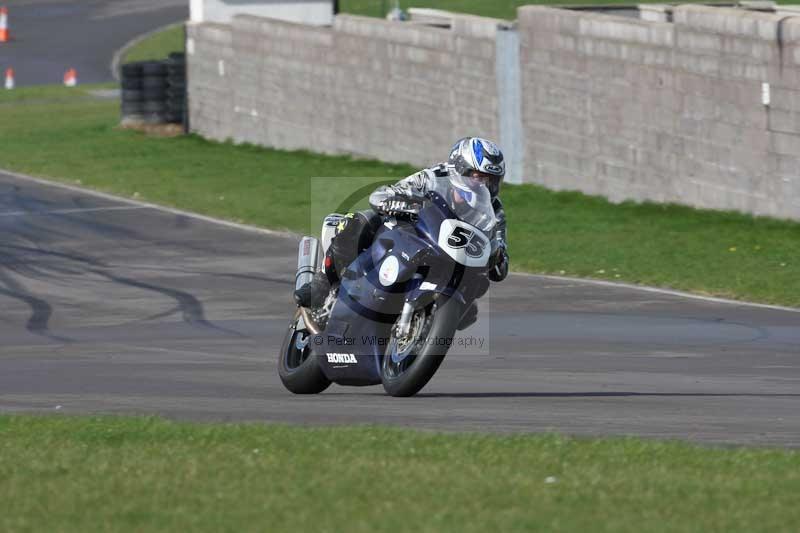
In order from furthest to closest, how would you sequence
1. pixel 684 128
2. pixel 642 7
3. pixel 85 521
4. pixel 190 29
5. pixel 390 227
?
pixel 190 29
pixel 642 7
pixel 684 128
pixel 390 227
pixel 85 521

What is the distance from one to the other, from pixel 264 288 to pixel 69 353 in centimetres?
475

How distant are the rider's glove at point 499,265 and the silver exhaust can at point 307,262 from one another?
1.36m

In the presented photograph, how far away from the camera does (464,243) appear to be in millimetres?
9734

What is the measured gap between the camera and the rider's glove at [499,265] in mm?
9929

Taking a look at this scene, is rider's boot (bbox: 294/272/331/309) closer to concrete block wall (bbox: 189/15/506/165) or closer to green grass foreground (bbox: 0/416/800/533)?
green grass foreground (bbox: 0/416/800/533)

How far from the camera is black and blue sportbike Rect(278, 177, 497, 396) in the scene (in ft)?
32.0

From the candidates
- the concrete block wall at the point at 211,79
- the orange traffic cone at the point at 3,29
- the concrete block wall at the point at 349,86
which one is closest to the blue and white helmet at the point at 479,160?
the concrete block wall at the point at 349,86

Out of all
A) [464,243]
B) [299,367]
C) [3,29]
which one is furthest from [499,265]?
[3,29]

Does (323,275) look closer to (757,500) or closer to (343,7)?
(757,500)

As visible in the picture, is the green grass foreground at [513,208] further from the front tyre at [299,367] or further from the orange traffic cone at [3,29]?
the orange traffic cone at [3,29]

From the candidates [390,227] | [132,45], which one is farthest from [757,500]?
[132,45]

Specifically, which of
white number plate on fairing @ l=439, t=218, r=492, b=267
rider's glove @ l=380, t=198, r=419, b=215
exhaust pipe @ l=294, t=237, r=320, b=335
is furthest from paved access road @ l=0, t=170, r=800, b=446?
rider's glove @ l=380, t=198, r=419, b=215

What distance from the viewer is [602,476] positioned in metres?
7.35

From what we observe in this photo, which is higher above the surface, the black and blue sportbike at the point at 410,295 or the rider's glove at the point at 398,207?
the rider's glove at the point at 398,207
